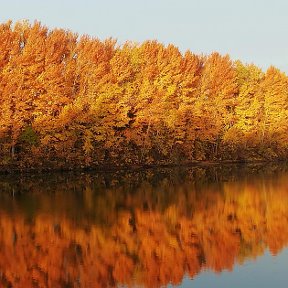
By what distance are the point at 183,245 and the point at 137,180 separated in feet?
78.9

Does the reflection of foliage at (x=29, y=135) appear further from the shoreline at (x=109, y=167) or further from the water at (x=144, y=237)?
the water at (x=144, y=237)

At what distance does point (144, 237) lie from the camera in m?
19.2

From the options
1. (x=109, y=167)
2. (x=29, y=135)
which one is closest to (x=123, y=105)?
(x=109, y=167)

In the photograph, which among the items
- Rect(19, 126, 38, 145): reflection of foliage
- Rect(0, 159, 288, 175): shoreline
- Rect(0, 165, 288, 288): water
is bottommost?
Rect(0, 165, 288, 288): water

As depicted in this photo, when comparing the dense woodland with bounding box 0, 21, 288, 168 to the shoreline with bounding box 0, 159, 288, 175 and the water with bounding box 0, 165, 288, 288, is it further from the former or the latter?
the water with bounding box 0, 165, 288, 288

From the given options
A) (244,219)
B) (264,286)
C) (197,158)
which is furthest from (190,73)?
(264,286)

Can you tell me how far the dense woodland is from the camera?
47.0 meters

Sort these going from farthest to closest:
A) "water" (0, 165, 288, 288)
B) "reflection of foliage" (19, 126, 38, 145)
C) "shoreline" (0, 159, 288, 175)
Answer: "shoreline" (0, 159, 288, 175)
"reflection of foliage" (19, 126, 38, 145)
"water" (0, 165, 288, 288)

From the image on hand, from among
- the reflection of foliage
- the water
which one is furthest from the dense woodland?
the water

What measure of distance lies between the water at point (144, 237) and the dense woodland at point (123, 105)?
14028 millimetres

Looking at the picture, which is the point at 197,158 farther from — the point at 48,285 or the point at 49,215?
the point at 48,285

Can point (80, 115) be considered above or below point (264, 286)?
above

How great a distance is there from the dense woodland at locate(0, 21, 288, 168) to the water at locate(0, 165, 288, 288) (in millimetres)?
14028

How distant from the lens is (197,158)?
204 feet
